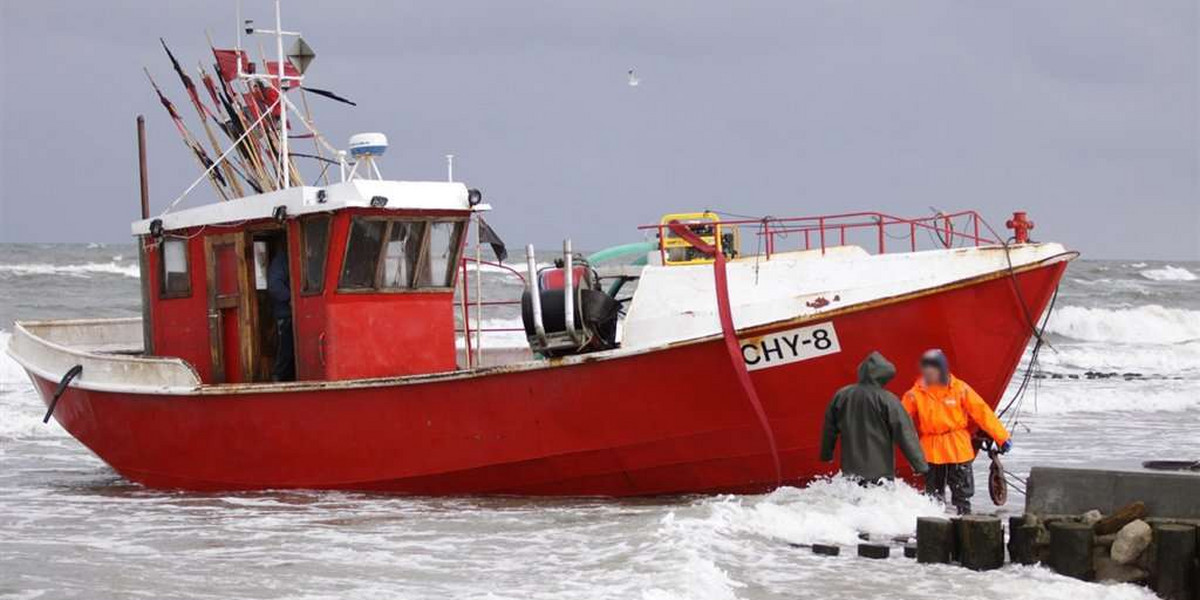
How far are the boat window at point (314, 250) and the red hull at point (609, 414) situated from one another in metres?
0.95

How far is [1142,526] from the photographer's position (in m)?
9.45

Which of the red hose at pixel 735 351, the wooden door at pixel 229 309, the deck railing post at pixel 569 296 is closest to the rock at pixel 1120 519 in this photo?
the red hose at pixel 735 351

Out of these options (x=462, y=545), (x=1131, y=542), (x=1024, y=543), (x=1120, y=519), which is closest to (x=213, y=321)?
(x=462, y=545)

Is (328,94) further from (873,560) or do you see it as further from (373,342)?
(873,560)

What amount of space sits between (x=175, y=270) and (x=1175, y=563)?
29.9ft

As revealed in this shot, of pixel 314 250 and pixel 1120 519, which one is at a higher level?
pixel 314 250

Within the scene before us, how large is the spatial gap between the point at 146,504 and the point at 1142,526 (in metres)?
8.14

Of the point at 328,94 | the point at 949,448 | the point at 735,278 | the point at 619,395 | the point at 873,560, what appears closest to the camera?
the point at 873,560

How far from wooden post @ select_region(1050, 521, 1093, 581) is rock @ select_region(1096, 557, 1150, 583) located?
0.21 feet

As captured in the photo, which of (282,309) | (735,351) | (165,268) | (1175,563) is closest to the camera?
(1175,563)

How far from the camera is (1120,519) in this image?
9656 mm

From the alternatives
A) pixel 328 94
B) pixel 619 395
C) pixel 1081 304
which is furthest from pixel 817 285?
pixel 1081 304

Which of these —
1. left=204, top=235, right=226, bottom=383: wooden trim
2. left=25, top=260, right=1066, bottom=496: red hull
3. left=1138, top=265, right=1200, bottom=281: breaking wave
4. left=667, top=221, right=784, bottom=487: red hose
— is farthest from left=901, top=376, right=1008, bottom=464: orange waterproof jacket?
left=1138, top=265, right=1200, bottom=281: breaking wave

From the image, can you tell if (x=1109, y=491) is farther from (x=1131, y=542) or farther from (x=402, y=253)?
(x=402, y=253)
